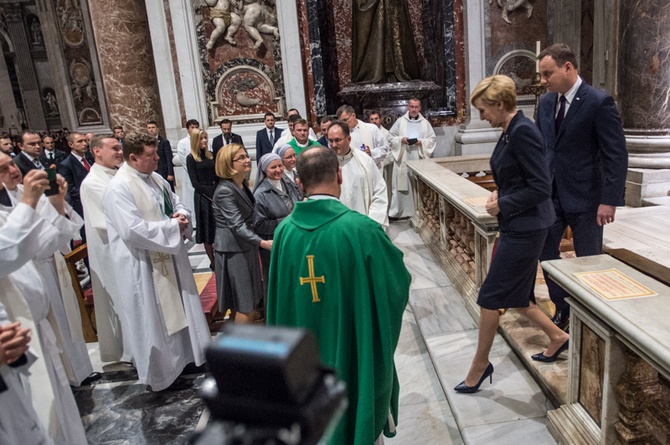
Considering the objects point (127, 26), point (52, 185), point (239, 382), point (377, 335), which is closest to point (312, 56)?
point (127, 26)

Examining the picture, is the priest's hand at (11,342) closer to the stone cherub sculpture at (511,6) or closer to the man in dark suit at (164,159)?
the man in dark suit at (164,159)

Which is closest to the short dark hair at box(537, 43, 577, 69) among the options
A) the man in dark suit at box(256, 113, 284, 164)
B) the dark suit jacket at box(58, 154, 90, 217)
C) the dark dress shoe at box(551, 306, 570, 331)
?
the dark dress shoe at box(551, 306, 570, 331)

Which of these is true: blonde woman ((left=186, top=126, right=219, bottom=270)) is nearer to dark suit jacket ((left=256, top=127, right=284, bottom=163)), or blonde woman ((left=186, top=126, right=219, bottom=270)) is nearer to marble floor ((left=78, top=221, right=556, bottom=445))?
marble floor ((left=78, top=221, right=556, bottom=445))

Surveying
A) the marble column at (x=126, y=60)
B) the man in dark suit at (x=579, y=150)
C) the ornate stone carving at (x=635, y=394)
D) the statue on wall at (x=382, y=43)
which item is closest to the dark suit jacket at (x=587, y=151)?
the man in dark suit at (x=579, y=150)

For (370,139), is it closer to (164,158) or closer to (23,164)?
(164,158)

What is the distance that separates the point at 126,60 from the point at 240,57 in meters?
2.58

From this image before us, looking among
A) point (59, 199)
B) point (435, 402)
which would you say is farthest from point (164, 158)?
point (435, 402)

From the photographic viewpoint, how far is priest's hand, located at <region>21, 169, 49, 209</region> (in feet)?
7.01

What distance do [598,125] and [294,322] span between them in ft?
7.11

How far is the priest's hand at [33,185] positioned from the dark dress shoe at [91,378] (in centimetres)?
222

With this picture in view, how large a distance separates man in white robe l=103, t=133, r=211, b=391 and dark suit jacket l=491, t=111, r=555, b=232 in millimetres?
2098

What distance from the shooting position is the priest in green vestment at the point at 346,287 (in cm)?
196

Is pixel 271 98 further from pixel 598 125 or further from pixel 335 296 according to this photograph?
pixel 335 296

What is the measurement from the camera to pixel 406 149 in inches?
313
